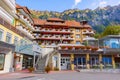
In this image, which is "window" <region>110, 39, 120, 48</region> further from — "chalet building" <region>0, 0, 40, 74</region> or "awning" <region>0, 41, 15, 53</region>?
"awning" <region>0, 41, 15, 53</region>

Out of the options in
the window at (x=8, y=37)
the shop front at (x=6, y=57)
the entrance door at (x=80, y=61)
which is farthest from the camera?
the entrance door at (x=80, y=61)

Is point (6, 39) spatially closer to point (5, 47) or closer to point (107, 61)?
point (5, 47)

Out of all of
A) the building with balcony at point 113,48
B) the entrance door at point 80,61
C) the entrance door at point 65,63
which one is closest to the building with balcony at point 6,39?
the entrance door at point 65,63

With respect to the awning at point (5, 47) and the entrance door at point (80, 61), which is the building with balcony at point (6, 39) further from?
the entrance door at point (80, 61)

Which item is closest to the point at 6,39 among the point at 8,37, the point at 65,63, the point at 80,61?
the point at 8,37

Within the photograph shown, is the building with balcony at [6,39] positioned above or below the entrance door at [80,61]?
above

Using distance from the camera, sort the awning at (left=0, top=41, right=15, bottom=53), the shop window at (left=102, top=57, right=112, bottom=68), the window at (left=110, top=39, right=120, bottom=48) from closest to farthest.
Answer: the awning at (left=0, top=41, right=15, bottom=53) → the shop window at (left=102, top=57, right=112, bottom=68) → the window at (left=110, top=39, right=120, bottom=48)

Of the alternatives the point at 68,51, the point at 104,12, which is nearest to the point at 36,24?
the point at 68,51

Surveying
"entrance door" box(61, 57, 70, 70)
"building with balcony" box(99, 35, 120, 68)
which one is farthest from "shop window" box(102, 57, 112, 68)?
"entrance door" box(61, 57, 70, 70)

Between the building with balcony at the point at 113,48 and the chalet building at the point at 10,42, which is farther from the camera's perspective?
the building with balcony at the point at 113,48

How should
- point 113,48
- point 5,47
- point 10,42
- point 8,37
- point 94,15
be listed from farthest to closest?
point 94,15 < point 113,48 < point 10,42 < point 8,37 < point 5,47

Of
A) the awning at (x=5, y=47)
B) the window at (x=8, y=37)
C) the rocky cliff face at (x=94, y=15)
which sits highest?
the rocky cliff face at (x=94, y=15)

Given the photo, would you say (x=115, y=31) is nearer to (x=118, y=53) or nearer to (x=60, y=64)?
(x=118, y=53)

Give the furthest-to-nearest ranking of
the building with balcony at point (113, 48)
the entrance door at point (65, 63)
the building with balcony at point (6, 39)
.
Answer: the building with balcony at point (113, 48), the entrance door at point (65, 63), the building with balcony at point (6, 39)
